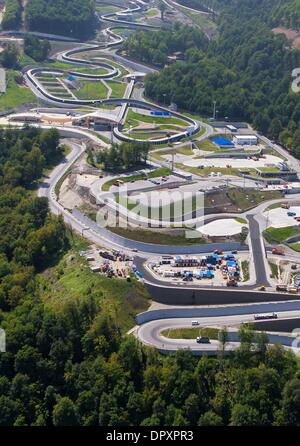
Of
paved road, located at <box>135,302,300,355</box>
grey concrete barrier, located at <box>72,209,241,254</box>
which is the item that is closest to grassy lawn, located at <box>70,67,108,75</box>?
grey concrete barrier, located at <box>72,209,241,254</box>

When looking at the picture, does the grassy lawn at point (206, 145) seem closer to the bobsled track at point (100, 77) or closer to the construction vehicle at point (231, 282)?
the bobsled track at point (100, 77)

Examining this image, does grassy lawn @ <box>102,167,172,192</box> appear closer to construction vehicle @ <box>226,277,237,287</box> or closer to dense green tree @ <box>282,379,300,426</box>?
construction vehicle @ <box>226,277,237,287</box>

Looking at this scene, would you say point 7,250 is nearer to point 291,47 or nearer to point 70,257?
point 70,257

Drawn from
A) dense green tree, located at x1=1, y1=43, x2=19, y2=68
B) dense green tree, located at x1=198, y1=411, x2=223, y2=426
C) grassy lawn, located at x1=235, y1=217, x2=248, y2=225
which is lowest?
dense green tree, located at x1=198, y1=411, x2=223, y2=426

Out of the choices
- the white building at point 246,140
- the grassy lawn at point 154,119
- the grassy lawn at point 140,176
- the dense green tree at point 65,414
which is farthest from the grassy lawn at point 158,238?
the grassy lawn at point 154,119

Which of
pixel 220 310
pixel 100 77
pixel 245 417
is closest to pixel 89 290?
pixel 220 310
